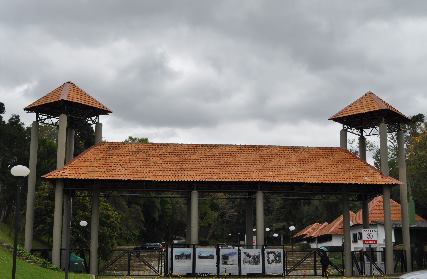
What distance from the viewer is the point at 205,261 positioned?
26906 mm

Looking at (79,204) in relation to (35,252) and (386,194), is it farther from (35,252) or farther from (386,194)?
(386,194)

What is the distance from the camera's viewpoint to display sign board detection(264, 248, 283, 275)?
27297mm

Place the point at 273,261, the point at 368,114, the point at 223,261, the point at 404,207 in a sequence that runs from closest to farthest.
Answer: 1. the point at 223,261
2. the point at 273,261
3. the point at 404,207
4. the point at 368,114

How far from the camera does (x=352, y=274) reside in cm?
2955

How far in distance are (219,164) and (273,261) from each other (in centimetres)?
608

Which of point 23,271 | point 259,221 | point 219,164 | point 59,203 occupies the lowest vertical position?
point 23,271

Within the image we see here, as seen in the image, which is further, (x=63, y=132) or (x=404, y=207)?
(x=404, y=207)

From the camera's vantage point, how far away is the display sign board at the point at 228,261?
88.5ft

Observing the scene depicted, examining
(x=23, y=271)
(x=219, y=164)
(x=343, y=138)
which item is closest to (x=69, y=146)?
(x=219, y=164)

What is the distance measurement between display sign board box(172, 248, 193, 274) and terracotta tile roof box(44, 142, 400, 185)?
12.1ft

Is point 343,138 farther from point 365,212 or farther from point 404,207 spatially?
point 404,207

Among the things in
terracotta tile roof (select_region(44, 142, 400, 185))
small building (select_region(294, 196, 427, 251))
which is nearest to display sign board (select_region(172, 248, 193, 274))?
terracotta tile roof (select_region(44, 142, 400, 185))

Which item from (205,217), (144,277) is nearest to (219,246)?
(144,277)

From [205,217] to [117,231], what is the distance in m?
38.7
